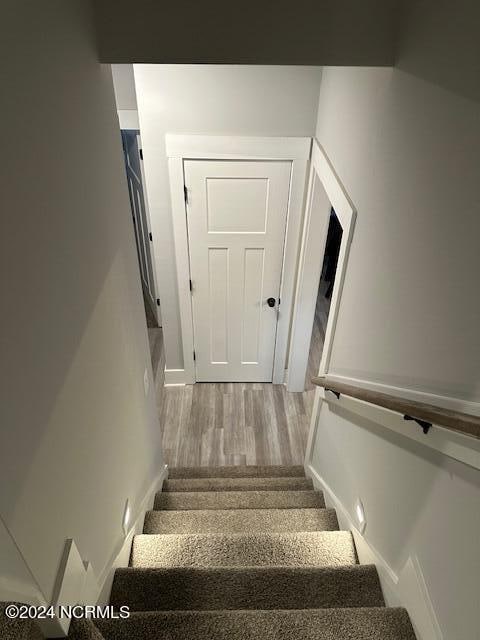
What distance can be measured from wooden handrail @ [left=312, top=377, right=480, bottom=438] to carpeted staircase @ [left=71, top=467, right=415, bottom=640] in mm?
698

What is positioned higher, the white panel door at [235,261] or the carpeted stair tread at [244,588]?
the white panel door at [235,261]

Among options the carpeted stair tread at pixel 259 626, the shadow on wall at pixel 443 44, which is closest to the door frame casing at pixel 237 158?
the shadow on wall at pixel 443 44

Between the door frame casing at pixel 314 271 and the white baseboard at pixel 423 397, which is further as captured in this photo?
the door frame casing at pixel 314 271

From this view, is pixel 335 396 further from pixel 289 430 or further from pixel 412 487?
pixel 289 430

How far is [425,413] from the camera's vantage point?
1.19 m

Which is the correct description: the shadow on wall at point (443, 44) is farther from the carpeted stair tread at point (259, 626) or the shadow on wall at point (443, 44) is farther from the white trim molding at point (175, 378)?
the white trim molding at point (175, 378)

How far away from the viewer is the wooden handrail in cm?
99

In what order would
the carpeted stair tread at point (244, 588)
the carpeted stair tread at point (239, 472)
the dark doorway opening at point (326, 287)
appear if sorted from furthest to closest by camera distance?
1. the dark doorway opening at point (326, 287)
2. the carpeted stair tread at point (239, 472)
3. the carpeted stair tread at point (244, 588)

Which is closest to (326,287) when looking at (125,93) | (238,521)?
(125,93)

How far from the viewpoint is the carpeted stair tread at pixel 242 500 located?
2.60 meters

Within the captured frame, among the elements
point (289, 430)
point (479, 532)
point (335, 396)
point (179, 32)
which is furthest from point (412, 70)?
point (289, 430)

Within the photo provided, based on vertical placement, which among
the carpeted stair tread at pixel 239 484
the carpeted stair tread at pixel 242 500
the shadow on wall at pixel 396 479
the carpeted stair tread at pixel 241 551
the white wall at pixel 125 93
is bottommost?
the carpeted stair tread at pixel 239 484

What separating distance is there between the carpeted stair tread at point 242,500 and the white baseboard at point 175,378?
1519 millimetres

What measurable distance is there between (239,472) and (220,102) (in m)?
2.62
